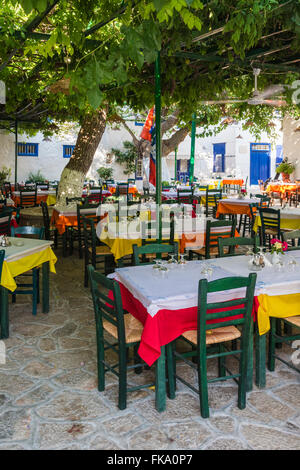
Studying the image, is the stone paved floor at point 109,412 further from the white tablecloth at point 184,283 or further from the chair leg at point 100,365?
the white tablecloth at point 184,283

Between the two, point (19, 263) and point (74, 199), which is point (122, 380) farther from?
point (74, 199)

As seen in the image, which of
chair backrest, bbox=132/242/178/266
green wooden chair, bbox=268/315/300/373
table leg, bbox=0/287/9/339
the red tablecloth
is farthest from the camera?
table leg, bbox=0/287/9/339

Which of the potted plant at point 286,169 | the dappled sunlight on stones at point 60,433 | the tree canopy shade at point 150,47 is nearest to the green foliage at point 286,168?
the potted plant at point 286,169

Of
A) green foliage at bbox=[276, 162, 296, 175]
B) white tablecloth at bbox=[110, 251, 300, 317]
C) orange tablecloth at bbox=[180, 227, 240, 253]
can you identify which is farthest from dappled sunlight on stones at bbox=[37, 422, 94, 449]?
green foliage at bbox=[276, 162, 296, 175]

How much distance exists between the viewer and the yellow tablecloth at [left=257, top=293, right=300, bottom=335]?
3.12m

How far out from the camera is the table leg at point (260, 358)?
322 centimetres

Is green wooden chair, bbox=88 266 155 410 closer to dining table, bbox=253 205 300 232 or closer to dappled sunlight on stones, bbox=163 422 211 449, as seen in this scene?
dappled sunlight on stones, bbox=163 422 211 449

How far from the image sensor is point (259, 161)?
24.5 metres

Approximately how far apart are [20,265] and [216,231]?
9.02 ft

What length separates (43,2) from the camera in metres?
2.36

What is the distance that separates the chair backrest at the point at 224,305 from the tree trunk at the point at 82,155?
6.75m

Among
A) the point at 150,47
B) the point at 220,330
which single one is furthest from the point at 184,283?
the point at 150,47

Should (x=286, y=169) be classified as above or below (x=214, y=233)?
above
